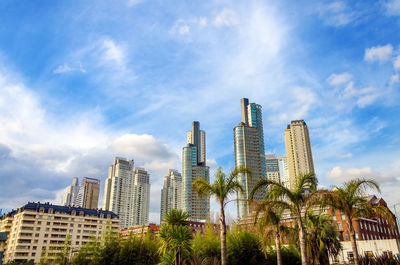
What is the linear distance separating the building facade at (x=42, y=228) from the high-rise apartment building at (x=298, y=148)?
115640mm

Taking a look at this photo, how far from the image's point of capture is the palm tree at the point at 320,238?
25.8m

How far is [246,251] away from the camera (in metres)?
26.8

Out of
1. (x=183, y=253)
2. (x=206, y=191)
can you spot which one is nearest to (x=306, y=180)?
(x=206, y=191)

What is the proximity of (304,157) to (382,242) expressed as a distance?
149293mm

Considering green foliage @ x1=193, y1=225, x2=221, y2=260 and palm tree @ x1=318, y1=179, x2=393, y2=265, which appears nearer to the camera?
palm tree @ x1=318, y1=179, x2=393, y2=265

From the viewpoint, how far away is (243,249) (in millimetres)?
26500

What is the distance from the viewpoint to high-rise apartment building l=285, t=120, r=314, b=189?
593ft

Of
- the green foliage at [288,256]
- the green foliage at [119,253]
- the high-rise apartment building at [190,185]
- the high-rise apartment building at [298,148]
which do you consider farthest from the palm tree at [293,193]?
the high-rise apartment building at [298,148]

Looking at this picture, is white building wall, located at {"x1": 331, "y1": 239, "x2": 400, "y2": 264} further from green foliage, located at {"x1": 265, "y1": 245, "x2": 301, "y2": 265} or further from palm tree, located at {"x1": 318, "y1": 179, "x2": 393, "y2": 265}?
palm tree, located at {"x1": 318, "y1": 179, "x2": 393, "y2": 265}

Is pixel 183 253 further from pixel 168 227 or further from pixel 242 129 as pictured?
pixel 242 129

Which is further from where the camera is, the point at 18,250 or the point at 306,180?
the point at 18,250

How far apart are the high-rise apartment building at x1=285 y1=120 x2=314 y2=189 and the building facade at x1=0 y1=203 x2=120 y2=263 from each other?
116 m

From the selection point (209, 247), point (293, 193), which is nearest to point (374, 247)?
point (209, 247)

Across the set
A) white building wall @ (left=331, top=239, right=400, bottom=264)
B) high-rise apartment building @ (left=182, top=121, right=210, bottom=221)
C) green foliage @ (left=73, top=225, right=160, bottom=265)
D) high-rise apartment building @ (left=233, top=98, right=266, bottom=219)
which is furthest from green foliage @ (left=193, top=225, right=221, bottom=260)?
high-rise apartment building @ (left=182, top=121, right=210, bottom=221)
